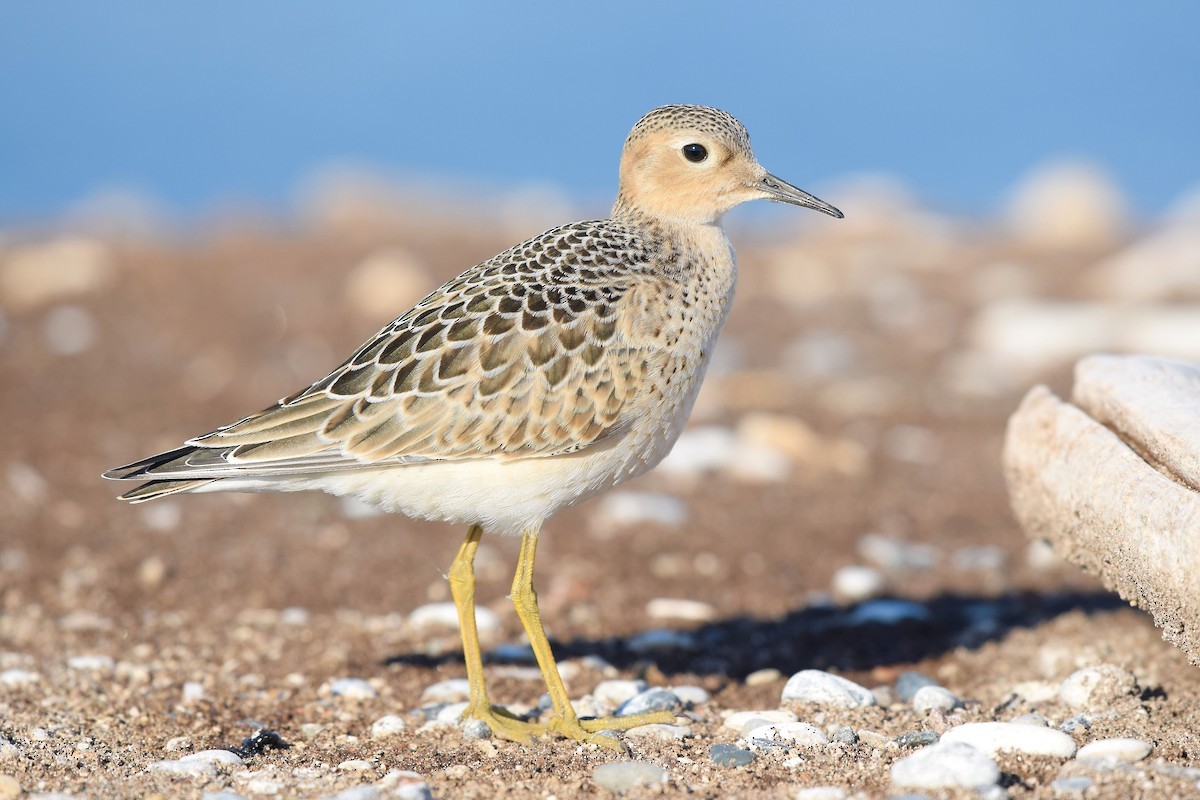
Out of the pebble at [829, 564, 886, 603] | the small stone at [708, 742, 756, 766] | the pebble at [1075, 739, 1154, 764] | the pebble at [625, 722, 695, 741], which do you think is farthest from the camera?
the pebble at [829, 564, 886, 603]

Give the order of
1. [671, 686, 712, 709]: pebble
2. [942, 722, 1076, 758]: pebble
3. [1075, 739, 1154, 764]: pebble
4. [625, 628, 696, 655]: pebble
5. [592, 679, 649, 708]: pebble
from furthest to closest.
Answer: [625, 628, 696, 655]: pebble < [592, 679, 649, 708]: pebble < [671, 686, 712, 709]: pebble < [942, 722, 1076, 758]: pebble < [1075, 739, 1154, 764]: pebble

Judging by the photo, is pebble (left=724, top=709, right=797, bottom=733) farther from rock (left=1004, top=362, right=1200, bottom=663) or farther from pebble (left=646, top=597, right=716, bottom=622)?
pebble (left=646, top=597, right=716, bottom=622)

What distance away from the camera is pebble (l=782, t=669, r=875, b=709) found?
536 cm

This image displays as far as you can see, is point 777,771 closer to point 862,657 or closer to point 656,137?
point 862,657

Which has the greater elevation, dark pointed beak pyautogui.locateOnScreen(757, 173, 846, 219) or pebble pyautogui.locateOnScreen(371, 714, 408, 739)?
dark pointed beak pyautogui.locateOnScreen(757, 173, 846, 219)

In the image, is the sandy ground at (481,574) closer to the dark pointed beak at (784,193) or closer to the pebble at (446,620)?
the pebble at (446,620)

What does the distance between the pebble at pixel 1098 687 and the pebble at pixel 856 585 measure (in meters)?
2.22

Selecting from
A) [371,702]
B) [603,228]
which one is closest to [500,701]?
[371,702]

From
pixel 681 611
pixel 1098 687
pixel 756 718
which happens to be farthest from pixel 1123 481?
pixel 681 611

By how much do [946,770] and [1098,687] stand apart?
1.41m

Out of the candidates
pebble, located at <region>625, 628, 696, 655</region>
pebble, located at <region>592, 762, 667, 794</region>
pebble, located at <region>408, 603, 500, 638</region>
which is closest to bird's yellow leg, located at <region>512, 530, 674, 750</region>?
pebble, located at <region>592, 762, 667, 794</region>

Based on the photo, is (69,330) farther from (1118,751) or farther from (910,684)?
(1118,751)

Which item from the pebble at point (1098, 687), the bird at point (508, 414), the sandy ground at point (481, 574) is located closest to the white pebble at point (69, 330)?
the sandy ground at point (481, 574)

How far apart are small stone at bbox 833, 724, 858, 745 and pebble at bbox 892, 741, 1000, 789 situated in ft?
1.90
